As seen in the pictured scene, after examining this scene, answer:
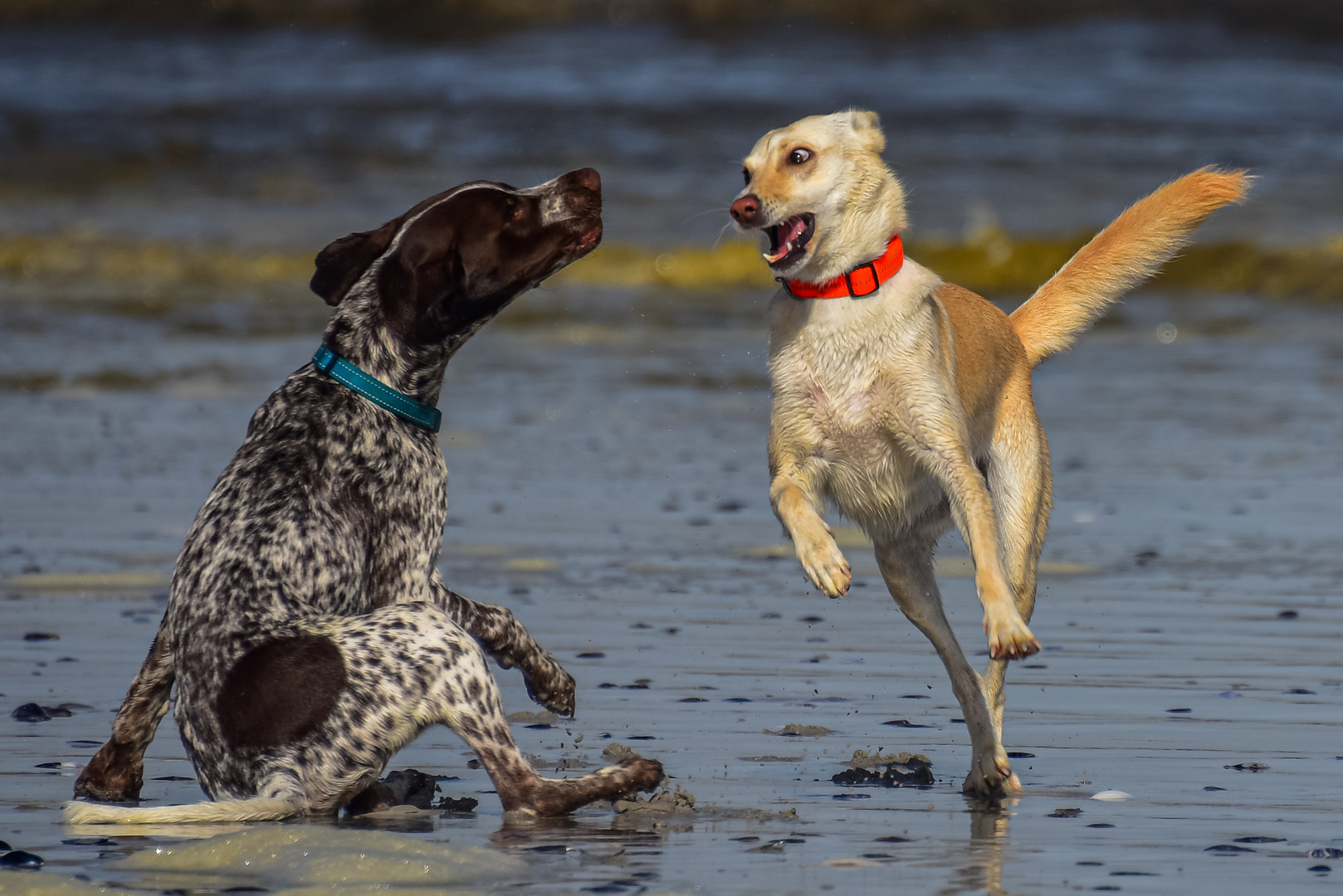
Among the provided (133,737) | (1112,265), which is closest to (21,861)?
(133,737)

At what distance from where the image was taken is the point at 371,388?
183 inches

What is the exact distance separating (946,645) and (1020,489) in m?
0.58

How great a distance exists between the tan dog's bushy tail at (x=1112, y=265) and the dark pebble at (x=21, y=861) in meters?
3.41

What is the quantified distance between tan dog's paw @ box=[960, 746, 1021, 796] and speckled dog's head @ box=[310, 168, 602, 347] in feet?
5.71

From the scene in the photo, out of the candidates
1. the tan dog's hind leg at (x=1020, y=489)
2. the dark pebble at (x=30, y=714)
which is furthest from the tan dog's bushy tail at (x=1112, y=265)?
the dark pebble at (x=30, y=714)

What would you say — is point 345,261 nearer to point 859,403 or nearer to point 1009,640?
point 859,403

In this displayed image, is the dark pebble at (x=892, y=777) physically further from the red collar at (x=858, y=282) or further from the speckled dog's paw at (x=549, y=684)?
the red collar at (x=858, y=282)

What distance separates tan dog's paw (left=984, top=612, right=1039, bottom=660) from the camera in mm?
4414

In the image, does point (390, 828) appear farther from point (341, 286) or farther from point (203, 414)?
point (203, 414)

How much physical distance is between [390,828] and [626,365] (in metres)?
7.81

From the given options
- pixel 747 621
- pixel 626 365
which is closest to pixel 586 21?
pixel 626 365

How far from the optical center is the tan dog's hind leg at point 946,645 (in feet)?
14.7

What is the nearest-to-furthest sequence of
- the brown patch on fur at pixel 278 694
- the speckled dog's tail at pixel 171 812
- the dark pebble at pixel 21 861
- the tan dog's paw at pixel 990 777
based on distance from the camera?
the dark pebble at pixel 21 861, the speckled dog's tail at pixel 171 812, the brown patch on fur at pixel 278 694, the tan dog's paw at pixel 990 777

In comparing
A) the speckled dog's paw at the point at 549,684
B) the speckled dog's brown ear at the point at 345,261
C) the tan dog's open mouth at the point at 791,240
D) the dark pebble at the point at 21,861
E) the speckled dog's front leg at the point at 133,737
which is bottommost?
the dark pebble at the point at 21,861
